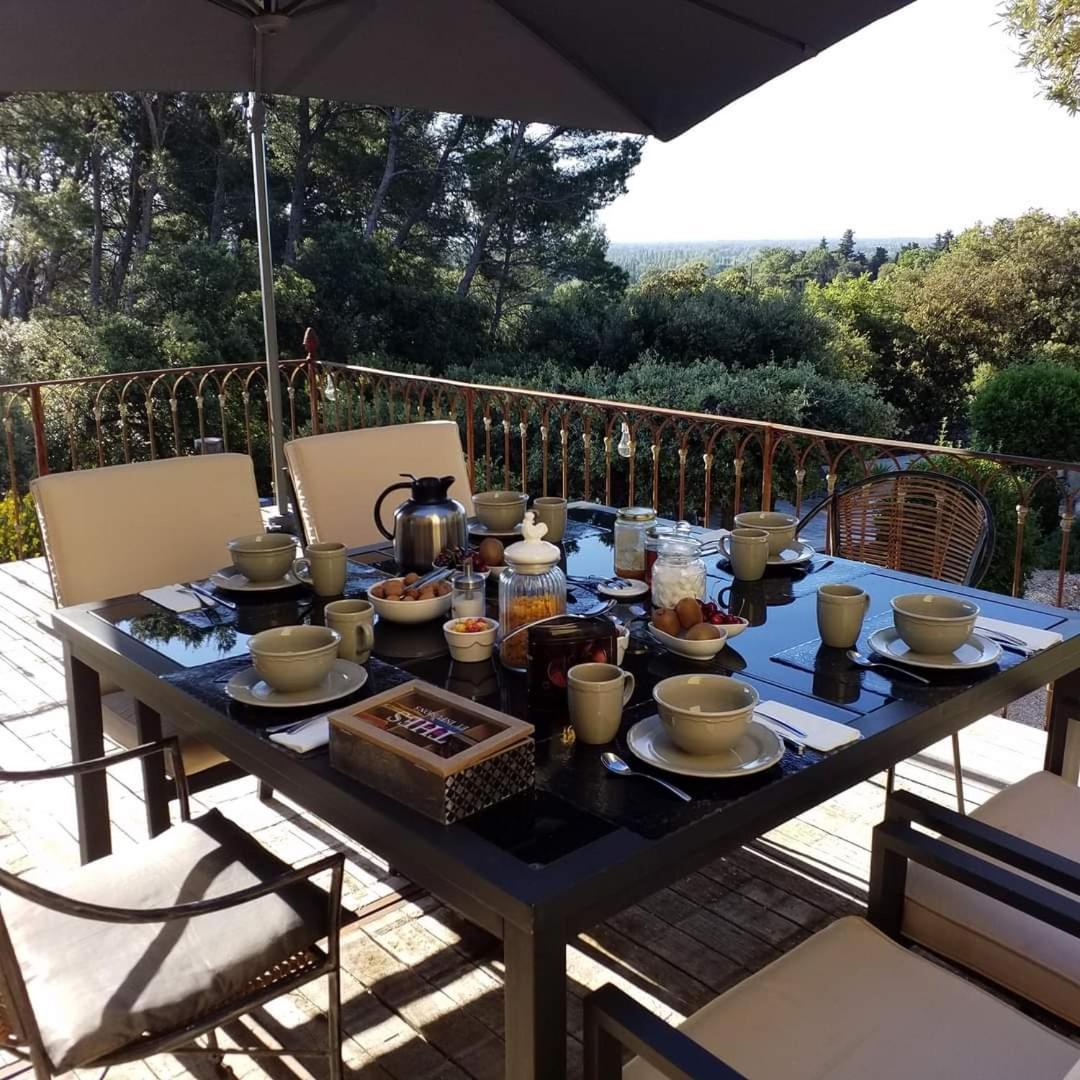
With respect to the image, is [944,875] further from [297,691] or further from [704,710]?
[297,691]

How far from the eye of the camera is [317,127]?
630 inches

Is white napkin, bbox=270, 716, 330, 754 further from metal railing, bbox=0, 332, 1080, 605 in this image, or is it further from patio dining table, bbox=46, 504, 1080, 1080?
metal railing, bbox=0, 332, 1080, 605

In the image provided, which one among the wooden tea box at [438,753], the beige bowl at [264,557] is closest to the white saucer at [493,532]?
the beige bowl at [264,557]

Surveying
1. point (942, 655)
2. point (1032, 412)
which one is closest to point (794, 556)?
point (942, 655)

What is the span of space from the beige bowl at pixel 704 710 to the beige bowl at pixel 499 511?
4.03 ft

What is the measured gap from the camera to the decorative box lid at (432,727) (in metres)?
1.27

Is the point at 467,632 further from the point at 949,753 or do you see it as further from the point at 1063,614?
the point at 949,753

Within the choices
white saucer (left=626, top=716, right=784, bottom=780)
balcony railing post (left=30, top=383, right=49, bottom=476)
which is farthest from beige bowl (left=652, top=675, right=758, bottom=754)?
balcony railing post (left=30, top=383, right=49, bottom=476)

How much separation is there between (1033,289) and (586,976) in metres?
16.3

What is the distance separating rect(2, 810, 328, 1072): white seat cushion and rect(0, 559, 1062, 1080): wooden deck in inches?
16.9

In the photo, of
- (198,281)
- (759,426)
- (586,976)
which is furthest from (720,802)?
(198,281)

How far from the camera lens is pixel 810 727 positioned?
1486 mm

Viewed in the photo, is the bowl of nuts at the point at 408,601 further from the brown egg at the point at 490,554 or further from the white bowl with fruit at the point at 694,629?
the white bowl with fruit at the point at 694,629

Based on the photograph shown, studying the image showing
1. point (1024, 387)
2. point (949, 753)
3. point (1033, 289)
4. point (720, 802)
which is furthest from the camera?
point (1033, 289)
